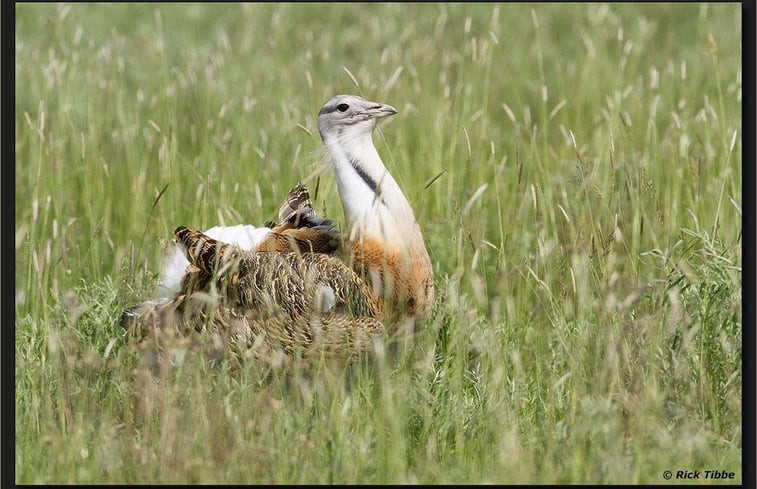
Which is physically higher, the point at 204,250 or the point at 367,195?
the point at 367,195

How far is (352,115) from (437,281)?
919mm

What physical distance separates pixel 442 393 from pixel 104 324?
1.51 m

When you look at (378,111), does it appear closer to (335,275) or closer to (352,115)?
(352,115)

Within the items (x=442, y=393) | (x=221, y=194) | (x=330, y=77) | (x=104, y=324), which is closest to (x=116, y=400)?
(x=104, y=324)

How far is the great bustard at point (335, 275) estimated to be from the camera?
160 inches

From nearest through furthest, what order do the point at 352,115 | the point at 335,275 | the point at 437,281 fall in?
the point at 335,275
the point at 352,115
the point at 437,281

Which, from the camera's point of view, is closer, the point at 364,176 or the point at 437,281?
the point at 364,176

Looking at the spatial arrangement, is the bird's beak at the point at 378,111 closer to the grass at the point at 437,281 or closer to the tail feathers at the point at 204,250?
the grass at the point at 437,281

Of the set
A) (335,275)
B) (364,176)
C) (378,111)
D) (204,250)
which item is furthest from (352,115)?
(204,250)

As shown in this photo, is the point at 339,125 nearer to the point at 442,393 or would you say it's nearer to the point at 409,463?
the point at 442,393

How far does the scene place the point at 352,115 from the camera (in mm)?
4391

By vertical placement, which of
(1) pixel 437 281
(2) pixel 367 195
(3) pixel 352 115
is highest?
(3) pixel 352 115

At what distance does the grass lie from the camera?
11.5ft

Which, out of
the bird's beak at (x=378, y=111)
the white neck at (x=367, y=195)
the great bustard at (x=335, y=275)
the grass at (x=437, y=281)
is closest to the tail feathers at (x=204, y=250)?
the great bustard at (x=335, y=275)
